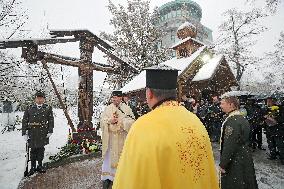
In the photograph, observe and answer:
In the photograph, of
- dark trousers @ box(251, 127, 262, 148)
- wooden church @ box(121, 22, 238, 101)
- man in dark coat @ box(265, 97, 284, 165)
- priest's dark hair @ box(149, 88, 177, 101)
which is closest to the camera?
priest's dark hair @ box(149, 88, 177, 101)

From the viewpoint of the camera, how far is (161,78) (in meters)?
2.22

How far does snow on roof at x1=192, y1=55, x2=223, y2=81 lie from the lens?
1800 centimetres

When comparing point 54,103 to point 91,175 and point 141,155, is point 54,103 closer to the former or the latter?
point 91,175

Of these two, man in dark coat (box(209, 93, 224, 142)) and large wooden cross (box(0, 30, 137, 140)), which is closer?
large wooden cross (box(0, 30, 137, 140))

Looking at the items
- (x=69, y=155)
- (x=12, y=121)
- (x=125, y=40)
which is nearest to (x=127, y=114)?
(x=69, y=155)

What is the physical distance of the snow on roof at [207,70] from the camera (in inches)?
709

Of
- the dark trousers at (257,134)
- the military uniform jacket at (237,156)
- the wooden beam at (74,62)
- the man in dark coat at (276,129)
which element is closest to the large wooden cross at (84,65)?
the wooden beam at (74,62)

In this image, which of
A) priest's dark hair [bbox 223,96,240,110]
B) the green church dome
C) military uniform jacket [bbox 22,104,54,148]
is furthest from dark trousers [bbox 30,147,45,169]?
the green church dome

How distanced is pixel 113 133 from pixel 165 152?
4.14 meters

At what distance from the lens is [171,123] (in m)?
1.89

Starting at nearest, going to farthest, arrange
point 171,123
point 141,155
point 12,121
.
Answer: point 141,155
point 171,123
point 12,121

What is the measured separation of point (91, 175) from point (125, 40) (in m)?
23.8

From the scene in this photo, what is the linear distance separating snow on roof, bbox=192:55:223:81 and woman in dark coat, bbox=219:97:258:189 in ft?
44.9

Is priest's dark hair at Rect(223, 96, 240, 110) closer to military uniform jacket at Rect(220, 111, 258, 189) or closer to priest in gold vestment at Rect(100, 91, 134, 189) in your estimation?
military uniform jacket at Rect(220, 111, 258, 189)
